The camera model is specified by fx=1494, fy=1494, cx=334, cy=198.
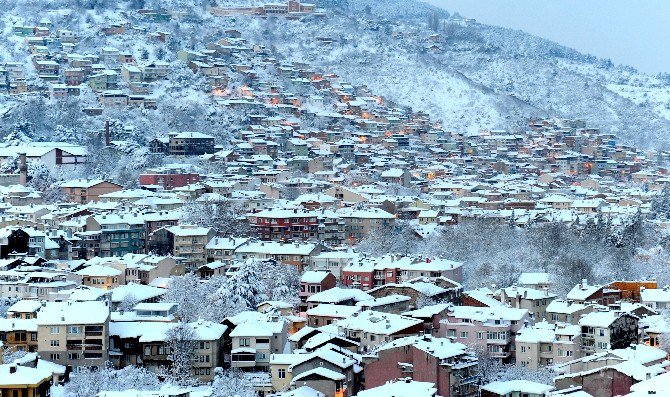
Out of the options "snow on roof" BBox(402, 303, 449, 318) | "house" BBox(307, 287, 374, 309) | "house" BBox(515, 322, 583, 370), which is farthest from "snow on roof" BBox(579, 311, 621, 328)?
"house" BBox(307, 287, 374, 309)

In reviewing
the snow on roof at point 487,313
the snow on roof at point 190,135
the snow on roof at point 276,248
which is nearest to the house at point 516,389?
the snow on roof at point 487,313

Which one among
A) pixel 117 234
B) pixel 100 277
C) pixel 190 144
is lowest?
pixel 100 277

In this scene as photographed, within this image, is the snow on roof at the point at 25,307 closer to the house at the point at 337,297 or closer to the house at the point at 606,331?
the house at the point at 337,297

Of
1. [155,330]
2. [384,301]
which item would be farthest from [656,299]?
[155,330]

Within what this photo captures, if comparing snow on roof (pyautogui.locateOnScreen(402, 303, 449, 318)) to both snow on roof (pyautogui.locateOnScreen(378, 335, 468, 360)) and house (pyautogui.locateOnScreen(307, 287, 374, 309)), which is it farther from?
snow on roof (pyautogui.locateOnScreen(378, 335, 468, 360))

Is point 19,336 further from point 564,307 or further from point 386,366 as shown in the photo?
point 564,307
